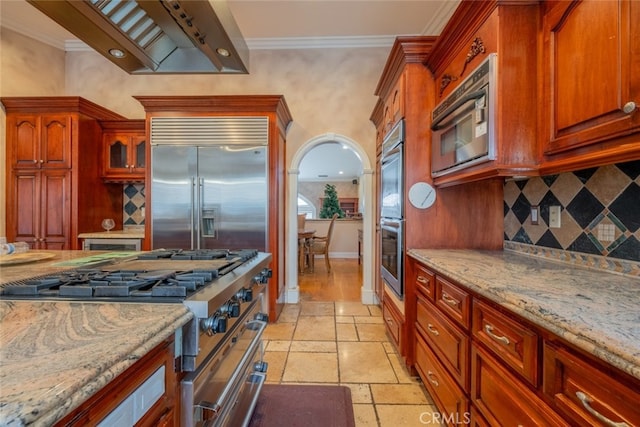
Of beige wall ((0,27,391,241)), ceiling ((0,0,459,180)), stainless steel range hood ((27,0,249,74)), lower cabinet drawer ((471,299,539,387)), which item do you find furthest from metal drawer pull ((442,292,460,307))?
ceiling ((0,0,459,180))

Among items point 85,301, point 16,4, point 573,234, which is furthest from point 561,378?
point 16,4

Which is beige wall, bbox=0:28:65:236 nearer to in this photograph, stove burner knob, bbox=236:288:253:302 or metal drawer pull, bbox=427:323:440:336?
stove burner knob, bbox=236:288:253:302

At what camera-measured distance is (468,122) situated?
1573 millimetres

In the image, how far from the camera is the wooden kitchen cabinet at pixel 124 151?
3.43m

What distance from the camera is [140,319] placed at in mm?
686

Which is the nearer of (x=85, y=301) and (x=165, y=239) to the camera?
(x=85, y=301)

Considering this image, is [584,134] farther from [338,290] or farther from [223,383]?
[338,290]

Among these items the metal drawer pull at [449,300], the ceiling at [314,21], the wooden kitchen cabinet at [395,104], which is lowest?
the metal drawer pull at [449,300]

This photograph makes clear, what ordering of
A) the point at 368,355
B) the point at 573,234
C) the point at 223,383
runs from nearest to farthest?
the point at 223,383 → the point at 573,234 → the point at 368,355

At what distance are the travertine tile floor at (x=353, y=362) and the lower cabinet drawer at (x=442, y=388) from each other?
188mm

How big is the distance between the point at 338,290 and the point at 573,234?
306cm

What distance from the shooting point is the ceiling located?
3076 millimetres

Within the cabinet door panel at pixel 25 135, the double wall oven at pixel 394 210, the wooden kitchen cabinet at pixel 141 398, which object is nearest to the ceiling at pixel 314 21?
the cabinet door panel at pixel 25 135

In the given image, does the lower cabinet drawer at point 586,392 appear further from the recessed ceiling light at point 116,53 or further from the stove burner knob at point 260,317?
the recessed ceiling light at point 116,53
